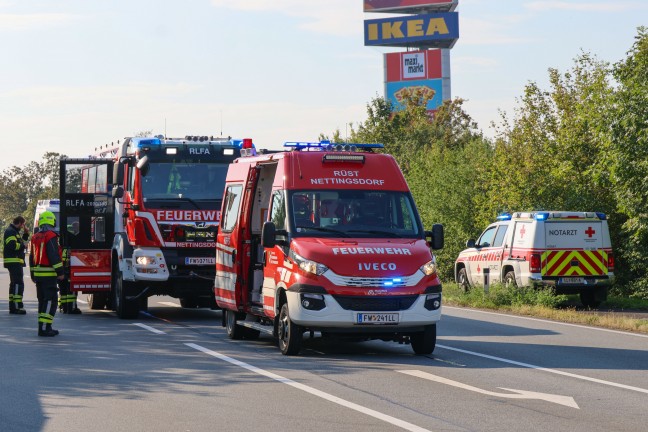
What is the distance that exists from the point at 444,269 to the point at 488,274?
13.7 metres

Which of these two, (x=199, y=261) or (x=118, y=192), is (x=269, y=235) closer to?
(x=199, y=261)

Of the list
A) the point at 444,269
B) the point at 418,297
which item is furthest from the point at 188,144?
the point at 444,269

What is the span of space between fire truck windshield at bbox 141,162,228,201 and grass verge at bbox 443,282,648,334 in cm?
684

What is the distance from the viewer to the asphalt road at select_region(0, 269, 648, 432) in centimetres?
1006

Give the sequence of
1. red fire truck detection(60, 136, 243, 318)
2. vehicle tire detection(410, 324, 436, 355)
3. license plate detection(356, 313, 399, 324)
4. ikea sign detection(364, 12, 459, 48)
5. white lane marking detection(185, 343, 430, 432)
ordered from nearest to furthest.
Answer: white lane marking detection(185, 343, 430, 432) < license plate detection(356, 313, 399, 324) < vehicle tire detection(410, 324, 436, 355) < red fire truck detection(60, 136, 243, 318) < ikea sign detection(364, 12, 459, 48)

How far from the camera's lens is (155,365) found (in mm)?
14219

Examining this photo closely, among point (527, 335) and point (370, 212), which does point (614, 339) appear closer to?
point (527, 335)

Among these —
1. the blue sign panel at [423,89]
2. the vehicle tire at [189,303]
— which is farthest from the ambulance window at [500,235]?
the blue sign panel at [423,89]

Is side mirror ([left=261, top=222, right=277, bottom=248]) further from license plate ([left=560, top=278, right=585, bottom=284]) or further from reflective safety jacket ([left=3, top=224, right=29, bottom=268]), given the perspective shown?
license plate ([left=560, top=278, right=585, bottom=284])

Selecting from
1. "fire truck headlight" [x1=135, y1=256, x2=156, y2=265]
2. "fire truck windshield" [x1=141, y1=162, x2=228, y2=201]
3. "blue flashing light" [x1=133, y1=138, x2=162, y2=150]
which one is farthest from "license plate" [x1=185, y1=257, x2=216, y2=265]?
"blue flashing light" [x1=133, y1=138, x2=162, y2=150]

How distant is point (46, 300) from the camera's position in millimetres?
18500

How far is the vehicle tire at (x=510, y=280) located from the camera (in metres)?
26.2

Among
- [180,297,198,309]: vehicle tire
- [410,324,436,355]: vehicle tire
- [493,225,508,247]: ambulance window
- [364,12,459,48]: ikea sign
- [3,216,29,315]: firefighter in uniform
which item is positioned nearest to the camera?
[410,324,436,355]: vehicle tire

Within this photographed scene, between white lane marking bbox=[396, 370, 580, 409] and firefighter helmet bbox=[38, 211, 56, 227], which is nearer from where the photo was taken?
white lane marking bbox=[396, 370, 580, 409]
